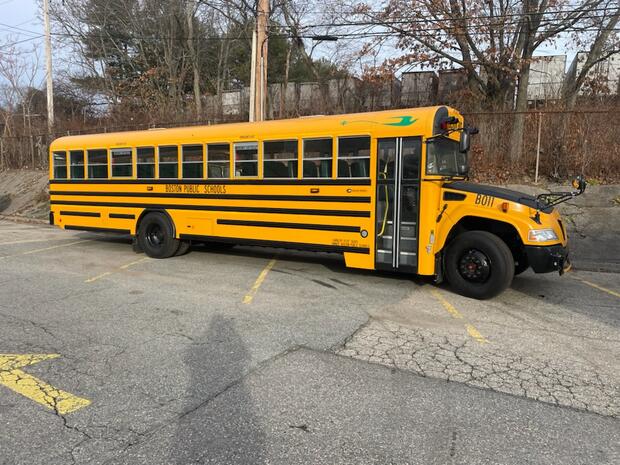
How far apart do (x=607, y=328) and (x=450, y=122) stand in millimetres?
3413

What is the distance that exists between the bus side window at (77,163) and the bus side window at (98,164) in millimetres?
283

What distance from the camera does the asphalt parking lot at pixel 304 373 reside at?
9.84 feet

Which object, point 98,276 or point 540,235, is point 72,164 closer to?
point 98,276

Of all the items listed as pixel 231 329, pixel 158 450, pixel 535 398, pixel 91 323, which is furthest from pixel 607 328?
pixel 91 323

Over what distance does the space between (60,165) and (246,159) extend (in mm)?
5464

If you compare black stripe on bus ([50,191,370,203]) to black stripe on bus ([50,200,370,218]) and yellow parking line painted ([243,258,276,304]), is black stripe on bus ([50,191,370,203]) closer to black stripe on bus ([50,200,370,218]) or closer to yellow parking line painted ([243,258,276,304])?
black stripe on bus ([50,200,370,218])

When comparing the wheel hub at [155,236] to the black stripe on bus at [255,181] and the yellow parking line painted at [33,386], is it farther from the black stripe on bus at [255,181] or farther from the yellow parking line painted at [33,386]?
the yellow parking line painted at [33,386]

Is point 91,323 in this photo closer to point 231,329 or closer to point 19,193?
point 231,329

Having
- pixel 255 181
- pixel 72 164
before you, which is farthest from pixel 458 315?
pixel 72 164

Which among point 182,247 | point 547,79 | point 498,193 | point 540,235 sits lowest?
point 182,247

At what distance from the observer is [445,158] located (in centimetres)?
701

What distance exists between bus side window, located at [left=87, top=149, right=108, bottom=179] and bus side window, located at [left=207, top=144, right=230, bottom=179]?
2.91 metres

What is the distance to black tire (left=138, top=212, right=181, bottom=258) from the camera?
31.0ft

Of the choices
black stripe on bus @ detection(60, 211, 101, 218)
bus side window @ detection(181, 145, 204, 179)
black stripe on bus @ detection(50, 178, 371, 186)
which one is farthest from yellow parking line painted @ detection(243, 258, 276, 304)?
black stripe on bus @ detection(60, 211, 101, 218)
